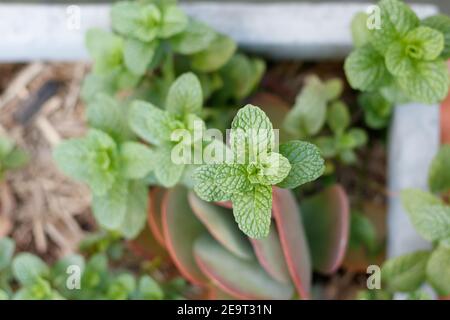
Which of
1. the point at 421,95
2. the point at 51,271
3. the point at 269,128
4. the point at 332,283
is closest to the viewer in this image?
the point at 269,128

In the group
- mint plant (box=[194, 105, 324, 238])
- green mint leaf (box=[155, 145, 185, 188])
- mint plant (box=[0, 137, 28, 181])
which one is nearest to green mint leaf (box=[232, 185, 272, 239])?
mint plant (box=[194, 105, 324, 238])

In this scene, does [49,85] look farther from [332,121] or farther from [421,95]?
[421,95]

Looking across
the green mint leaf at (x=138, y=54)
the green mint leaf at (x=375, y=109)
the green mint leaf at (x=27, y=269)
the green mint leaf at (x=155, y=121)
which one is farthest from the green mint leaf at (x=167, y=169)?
the green mint leaf at (x=375, y=109)

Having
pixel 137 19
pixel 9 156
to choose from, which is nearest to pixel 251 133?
pixel 137 19

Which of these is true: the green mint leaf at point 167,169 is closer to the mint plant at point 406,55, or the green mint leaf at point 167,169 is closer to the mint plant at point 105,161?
the mint plant at point 105,161

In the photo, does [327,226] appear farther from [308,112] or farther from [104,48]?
[104,48]
